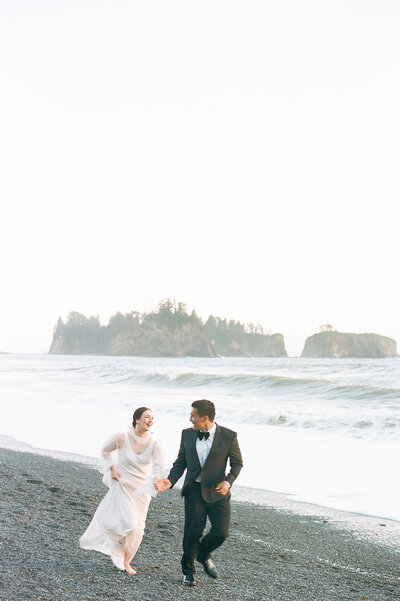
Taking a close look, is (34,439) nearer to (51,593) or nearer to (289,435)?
(289,435)

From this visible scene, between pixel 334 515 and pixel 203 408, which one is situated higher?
pixel 203 408

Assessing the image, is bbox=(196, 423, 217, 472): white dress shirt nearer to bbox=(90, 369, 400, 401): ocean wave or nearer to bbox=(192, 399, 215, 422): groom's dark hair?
bbox=(192, 399, 215, 422): groom's dark hair

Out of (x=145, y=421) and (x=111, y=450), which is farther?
(x=111, y=450)

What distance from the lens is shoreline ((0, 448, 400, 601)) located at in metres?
4.19

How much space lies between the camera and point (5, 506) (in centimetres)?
647

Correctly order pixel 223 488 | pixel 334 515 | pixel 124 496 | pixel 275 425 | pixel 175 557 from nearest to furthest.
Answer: pixel 223 488
pixel 124 496
pixel 175 557
pixel 334 515
pixel 275 425

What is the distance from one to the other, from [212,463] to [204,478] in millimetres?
113

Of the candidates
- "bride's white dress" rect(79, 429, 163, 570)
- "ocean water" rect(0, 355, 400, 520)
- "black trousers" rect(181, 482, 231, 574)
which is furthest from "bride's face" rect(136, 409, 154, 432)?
"ocean water" rect(0, 355, 400, 520)

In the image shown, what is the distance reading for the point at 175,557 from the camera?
201 inches

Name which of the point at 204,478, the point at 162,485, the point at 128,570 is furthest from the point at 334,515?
the point at 162,485

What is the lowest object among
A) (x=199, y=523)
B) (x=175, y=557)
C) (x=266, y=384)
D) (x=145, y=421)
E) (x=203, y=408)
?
(x=175, y=557)

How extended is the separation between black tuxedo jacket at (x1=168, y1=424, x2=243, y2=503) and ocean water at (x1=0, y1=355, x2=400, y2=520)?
13.7 ft

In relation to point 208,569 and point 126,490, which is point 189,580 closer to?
point 208,569

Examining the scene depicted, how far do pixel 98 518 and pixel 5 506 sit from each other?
2442 mm
